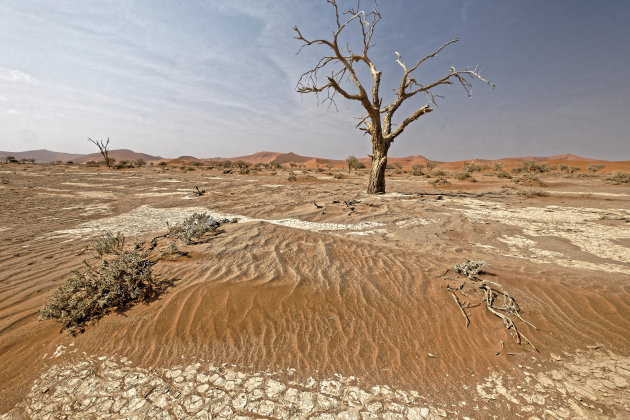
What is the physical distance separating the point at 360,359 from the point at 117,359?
2334 mm

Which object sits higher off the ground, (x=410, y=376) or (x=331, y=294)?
(x=331, y=294)

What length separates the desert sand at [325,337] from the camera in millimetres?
1911

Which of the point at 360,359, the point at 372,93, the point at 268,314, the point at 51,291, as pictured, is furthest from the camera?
the point at 372,93

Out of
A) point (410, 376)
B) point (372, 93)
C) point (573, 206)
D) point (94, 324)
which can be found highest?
point (372, 93)

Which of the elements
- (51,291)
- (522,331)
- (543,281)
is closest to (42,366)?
(51,291)

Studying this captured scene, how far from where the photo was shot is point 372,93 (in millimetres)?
10055

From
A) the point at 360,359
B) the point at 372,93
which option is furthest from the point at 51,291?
the point at 372,93

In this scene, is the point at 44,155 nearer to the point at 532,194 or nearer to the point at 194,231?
the point at 194,231

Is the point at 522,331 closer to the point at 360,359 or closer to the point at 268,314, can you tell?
the point at 360,359

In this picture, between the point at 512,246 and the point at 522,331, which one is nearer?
the point at 522,331

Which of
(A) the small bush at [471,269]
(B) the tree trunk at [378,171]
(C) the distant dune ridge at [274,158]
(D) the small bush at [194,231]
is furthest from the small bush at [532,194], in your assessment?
(C) the distant dune ridge at [274,158]

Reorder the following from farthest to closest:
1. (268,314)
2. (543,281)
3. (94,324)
→ (543,281) < (268,314) < (94,324)

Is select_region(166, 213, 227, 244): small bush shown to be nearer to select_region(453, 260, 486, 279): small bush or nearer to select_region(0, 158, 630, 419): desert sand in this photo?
select_region(0, 158, 630, 419): desert sand

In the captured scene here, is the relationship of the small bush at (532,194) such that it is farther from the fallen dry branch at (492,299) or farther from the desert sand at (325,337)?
the fallen dry branch at (492,299)
